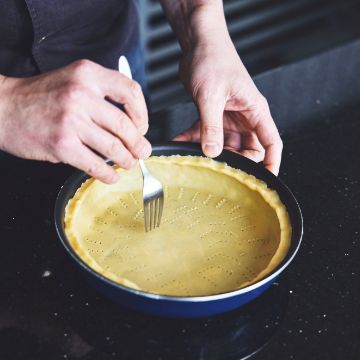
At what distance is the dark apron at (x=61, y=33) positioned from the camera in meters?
1.24

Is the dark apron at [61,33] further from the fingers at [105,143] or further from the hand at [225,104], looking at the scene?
the fingers at [105,143]

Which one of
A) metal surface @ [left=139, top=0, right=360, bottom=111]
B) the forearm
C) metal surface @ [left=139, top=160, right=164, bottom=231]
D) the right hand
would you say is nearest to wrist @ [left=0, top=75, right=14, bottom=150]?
the right hand

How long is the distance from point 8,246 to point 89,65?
393 mm

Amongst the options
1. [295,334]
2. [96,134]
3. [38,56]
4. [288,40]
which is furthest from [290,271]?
[288,40]

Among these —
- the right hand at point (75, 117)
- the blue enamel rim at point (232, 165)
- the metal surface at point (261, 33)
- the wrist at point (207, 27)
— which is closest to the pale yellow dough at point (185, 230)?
the blue enamel rim at point (232, 165)

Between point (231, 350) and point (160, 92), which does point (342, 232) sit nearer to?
point (231, 350)

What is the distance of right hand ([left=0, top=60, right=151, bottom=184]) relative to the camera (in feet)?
3.06

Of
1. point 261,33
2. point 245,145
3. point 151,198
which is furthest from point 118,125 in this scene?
point 261,33

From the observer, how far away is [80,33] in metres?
1.38

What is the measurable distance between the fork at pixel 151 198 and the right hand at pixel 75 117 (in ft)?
0.33

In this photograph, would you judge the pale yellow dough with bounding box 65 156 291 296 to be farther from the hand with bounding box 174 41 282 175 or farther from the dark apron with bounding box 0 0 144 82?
the dark apron with bounding box 0 0 144 82

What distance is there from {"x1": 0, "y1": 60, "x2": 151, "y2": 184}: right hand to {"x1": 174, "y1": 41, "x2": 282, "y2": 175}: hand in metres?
0.22

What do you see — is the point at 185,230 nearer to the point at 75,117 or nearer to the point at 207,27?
the point at 75,117

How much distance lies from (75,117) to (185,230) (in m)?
0.31
